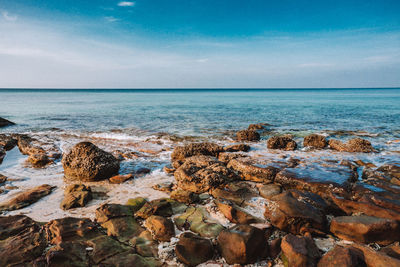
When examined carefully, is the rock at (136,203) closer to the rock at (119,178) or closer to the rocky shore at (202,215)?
the rocky shore at (202,215)

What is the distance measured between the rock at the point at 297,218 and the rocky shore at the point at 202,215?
0.02 meters

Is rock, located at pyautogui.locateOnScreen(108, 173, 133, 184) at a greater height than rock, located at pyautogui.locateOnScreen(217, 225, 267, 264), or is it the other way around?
rock, located at pyautogui.locateOnScreen(217, 225, 267, 264)

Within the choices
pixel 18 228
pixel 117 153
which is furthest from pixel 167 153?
pixel 18 228

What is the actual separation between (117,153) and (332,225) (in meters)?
7.29

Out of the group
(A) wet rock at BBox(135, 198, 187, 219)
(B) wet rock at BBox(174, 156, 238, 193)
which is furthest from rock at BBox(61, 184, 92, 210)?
(B) wet rock at BBox(174, 156, 238, 193)

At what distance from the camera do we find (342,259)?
104 inches

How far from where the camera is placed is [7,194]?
5203mm

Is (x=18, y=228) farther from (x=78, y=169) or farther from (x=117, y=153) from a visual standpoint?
(x=117, y=153)

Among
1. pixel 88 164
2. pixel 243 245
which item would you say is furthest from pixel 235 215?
pixel 88 164

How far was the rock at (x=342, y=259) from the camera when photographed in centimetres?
262

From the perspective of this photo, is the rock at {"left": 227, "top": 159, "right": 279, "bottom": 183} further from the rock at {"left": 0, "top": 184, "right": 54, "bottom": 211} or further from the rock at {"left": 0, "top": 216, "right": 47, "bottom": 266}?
the rock at {"left": 0, "top": 184, "right": 54, "bottom": 211}

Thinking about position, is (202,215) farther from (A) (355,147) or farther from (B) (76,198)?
(A) (355,147)

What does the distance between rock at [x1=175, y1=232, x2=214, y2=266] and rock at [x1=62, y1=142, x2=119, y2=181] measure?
392cm

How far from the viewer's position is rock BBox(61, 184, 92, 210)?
14.9ft
